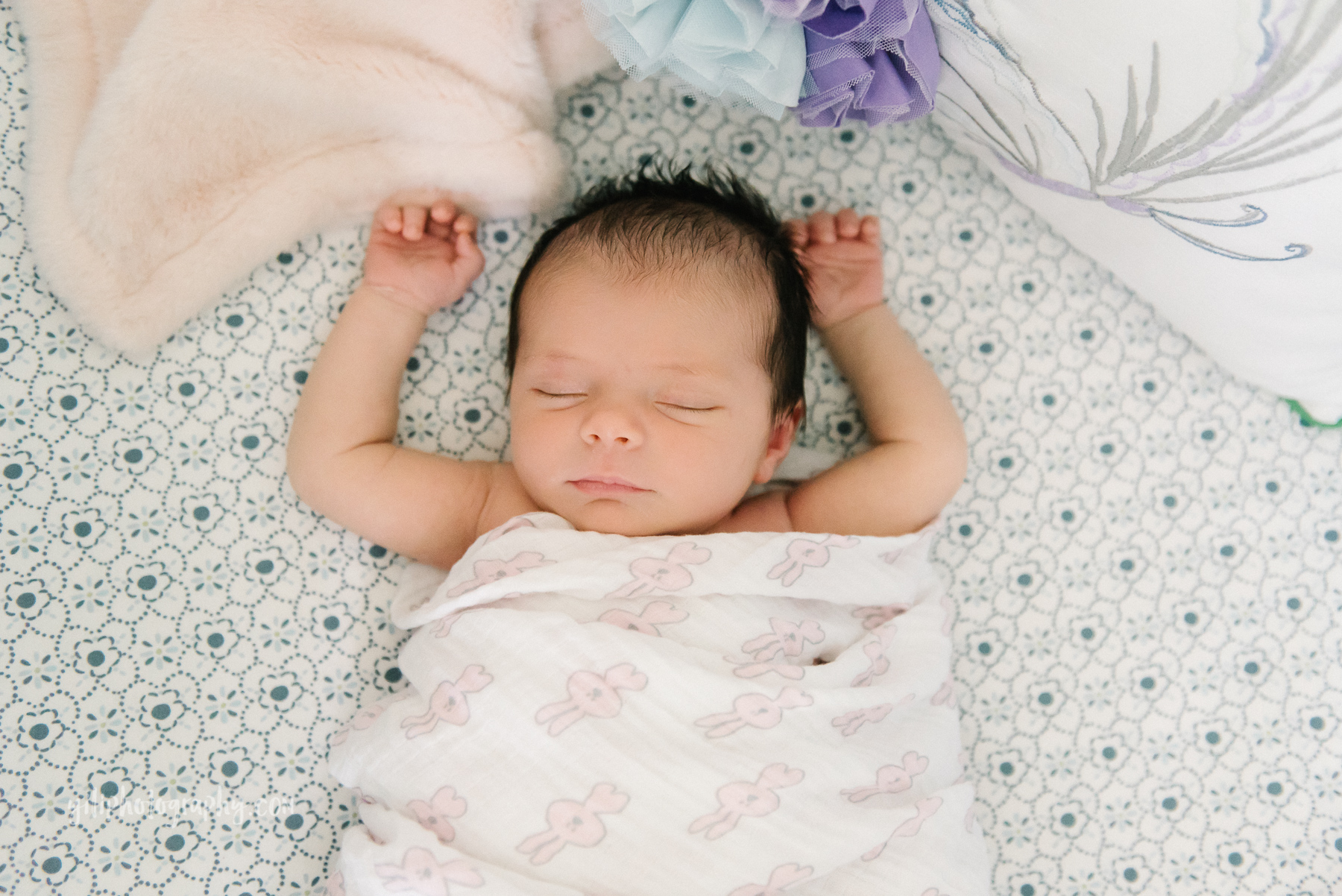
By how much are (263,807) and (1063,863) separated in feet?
3.88

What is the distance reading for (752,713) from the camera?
3.41ft

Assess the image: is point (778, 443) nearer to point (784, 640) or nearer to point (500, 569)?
point (784, 640)

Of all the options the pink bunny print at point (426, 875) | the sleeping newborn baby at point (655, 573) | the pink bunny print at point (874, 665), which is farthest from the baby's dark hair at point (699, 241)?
the pink bunny print at point (426, 875)

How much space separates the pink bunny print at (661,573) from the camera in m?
1.09

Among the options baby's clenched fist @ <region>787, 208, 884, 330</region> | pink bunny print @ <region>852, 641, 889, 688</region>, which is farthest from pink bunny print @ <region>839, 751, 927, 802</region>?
baby's clenched fist @ <region>787, 208, 884, 330</region>

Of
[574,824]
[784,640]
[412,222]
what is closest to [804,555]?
[784,640]

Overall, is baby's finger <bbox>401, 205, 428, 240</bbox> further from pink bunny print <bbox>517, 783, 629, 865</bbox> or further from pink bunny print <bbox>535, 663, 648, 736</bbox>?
pink bunny print <bbox>517, 783, 629, 865</bbox>

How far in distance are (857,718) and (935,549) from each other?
1.16 feet

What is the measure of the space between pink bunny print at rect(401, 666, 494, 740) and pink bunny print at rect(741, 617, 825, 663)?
0.33 meters

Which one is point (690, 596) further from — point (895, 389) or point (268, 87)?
point (268, 87)

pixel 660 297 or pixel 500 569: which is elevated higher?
pixel 660 297

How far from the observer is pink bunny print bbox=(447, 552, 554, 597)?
3.62 feet

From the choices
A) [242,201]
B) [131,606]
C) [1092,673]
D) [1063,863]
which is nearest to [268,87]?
[242,201]

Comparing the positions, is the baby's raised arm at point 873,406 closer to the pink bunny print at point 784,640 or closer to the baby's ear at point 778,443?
the baby's ear at point 778,443
